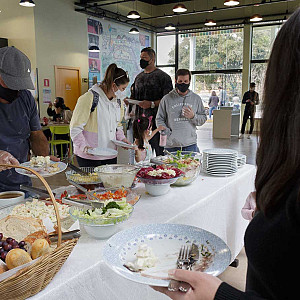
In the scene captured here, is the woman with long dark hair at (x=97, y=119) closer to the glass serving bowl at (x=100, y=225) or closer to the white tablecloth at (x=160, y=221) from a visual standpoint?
the white tablecloth at (x=160, y=221)

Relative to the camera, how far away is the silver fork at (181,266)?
875 millimetres

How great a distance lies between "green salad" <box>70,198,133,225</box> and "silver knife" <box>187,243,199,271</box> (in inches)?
14.3

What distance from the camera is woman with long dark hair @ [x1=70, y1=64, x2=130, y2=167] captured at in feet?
8.85

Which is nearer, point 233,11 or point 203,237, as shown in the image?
point 203,237

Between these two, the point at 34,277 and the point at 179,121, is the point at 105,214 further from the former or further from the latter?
the point at 179,121

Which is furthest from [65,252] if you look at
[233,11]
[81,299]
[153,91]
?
[233,11]

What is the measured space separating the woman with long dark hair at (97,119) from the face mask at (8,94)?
54 centimetres

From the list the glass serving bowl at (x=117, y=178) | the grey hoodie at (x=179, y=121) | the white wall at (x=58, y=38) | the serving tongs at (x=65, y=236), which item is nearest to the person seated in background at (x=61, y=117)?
the white wall at (x=58, y=38)

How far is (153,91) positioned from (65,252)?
3.35m

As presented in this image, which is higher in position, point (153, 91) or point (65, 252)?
point (153, 91)

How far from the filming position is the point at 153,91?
4.28 m

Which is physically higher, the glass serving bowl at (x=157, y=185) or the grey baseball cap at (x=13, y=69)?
the grey baseball cap at (x=13, y=69)

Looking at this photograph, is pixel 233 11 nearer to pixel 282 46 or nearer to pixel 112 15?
pixel 112 15

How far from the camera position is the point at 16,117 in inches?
90.7
